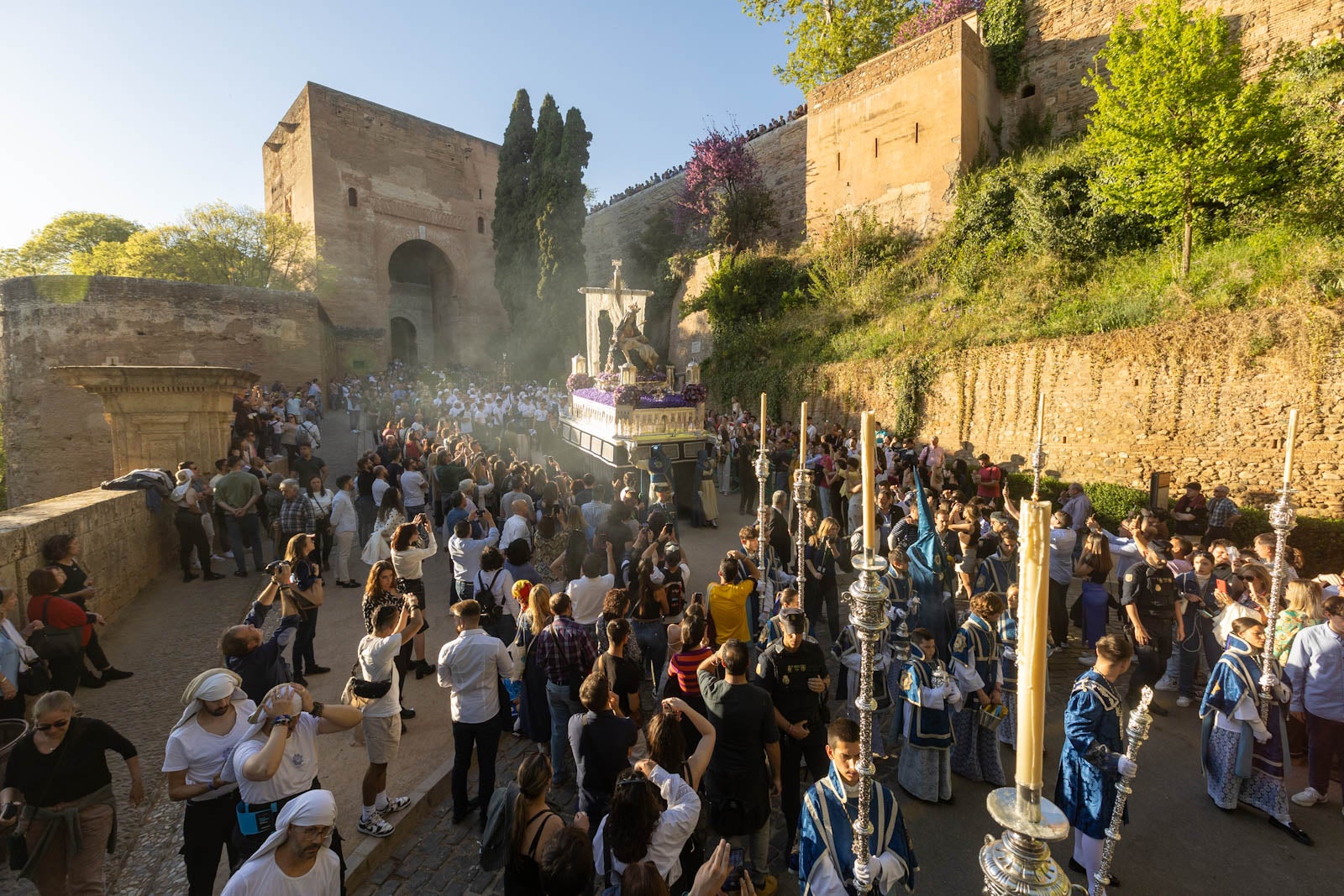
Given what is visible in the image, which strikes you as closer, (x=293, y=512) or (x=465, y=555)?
(x=465, y=555)

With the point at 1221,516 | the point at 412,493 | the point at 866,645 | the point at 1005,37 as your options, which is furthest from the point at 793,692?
the point at 1005,37

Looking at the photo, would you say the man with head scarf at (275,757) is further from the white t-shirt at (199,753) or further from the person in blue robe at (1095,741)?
the person in blue robe at (1095,741)

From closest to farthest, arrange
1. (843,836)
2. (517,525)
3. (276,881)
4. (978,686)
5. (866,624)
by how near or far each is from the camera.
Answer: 1. (866,624)
2. (276,881)
3. (843,836)
4. (978,686)
5. (517,525)

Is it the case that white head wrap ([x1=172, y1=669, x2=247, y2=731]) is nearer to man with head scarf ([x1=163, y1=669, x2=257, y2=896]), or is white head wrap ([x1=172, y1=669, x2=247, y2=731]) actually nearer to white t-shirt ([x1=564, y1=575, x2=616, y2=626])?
man with head scarf ([x1=163, y1=669, x2=257, y2=896])

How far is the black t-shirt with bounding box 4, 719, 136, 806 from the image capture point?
3166mm

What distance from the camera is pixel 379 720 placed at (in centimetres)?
418

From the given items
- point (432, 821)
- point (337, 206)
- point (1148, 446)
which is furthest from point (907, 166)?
point (337, 206)

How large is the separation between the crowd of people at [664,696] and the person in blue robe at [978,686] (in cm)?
2

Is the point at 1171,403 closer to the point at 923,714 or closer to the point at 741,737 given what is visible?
the point at 923,714

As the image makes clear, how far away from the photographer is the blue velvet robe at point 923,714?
14.6ft

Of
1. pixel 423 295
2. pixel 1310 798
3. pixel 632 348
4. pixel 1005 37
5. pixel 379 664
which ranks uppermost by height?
pixel 1005 37

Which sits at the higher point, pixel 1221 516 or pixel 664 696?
pixel 1221 516

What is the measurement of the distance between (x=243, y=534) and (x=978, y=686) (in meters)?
9.23

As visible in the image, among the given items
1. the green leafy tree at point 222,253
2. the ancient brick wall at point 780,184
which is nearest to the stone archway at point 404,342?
the green leafy tree at point 222,253
